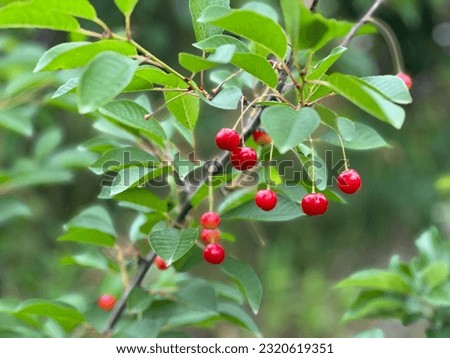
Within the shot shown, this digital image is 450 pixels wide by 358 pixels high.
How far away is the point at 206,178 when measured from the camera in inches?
49.7

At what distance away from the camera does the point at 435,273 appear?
5.06ft

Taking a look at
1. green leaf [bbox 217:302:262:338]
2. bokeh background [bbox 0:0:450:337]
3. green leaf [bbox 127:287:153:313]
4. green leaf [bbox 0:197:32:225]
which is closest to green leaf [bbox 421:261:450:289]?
green leaf [bbox 217:302:262:338]

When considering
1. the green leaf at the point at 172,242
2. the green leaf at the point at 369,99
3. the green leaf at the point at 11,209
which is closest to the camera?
the green leaf at the point at 369,99

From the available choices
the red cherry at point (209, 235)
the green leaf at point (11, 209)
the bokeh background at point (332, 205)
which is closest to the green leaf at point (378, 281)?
the red cherry at point (209, 235)

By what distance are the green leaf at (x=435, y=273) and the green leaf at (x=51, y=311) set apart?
82 cm

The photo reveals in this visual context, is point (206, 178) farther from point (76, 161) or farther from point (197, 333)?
point (197, 333)

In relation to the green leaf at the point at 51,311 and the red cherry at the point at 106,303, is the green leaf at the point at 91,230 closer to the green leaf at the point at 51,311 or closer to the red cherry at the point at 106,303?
the green leaf at the point at 51,311

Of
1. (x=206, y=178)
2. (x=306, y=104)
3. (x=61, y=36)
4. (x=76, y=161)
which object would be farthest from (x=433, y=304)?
(x=61, y=36)

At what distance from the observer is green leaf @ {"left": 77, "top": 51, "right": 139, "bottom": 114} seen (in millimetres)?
826

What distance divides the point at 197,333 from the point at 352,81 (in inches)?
147

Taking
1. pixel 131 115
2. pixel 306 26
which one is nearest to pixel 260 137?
pixel 131 115

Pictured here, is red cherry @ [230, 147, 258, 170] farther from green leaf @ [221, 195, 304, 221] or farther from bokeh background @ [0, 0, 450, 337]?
bokeh background @ [0, 0, 450, 337]

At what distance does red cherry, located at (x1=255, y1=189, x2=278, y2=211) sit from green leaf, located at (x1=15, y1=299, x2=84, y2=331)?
50 centimetres

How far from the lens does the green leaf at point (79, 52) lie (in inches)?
35.6
